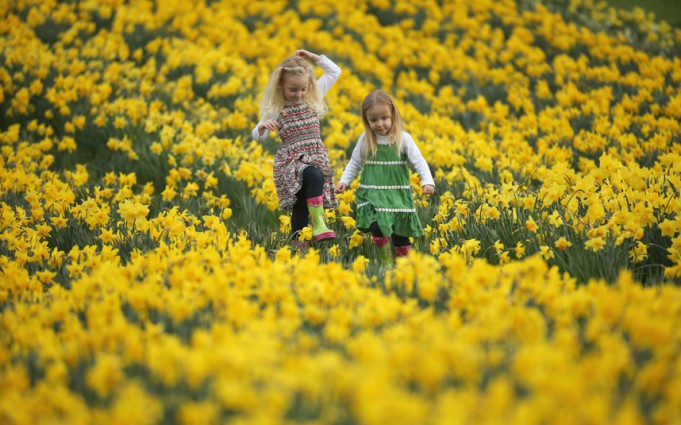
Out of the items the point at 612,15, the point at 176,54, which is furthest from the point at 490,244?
the point at 612,15

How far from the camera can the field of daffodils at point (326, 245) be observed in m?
1.89

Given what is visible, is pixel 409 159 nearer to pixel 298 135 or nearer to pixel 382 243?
pixel 382 243

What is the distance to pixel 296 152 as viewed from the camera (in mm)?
4367

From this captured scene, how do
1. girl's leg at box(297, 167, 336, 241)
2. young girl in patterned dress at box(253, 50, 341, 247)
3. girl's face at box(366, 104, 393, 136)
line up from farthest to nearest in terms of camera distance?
young girl in patterned dress at box(253, 50, 341, 247) < girl's leg at box(297, 167, 336, 241) < girl's face at box(366, 104, 393, 136)

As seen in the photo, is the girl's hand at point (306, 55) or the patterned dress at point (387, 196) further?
the girl's hand at point (306, 55)

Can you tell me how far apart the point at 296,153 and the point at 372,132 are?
1.93 ft

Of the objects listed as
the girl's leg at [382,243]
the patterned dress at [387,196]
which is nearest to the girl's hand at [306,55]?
the patterned dress at [387,196]

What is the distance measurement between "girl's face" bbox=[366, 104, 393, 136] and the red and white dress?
512mm

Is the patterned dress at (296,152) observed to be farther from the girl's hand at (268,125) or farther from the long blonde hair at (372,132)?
the long blonde hair at (372,132)

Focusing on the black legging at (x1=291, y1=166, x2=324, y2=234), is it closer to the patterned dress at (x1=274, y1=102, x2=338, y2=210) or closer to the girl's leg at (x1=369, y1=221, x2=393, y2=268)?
the patterned dress at (x1=274, y1=102, x2=338, y2=210)

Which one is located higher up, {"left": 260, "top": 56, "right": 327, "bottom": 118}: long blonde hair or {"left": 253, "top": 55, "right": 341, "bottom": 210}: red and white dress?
{"left": 260, "top": 56, "right": 327, "bottom": 118}: long blonde hair

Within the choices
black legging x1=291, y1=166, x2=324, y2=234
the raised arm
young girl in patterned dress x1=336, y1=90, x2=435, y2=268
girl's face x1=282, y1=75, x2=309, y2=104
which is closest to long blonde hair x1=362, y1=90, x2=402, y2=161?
young girl in patterned dress x1=336, y1=90, x2=435, y2=268

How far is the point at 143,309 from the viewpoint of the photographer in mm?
2631

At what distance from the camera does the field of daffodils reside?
189cm
